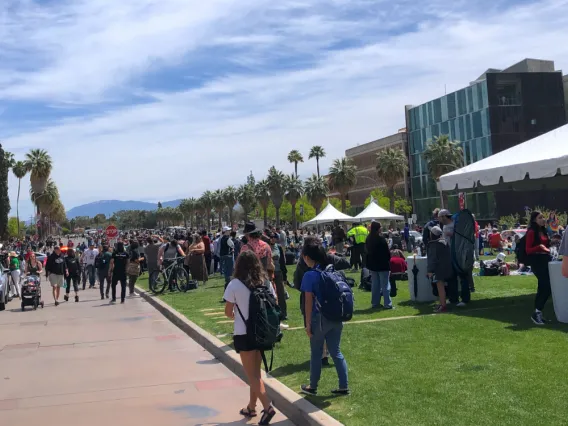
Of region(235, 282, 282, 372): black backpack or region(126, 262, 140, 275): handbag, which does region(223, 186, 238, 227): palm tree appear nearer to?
region(126, 262, 140, 275): handbag

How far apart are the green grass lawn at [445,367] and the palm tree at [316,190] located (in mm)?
79318

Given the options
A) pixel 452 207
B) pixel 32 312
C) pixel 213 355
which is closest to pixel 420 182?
pixel 452 207

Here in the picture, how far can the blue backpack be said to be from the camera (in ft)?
20.1

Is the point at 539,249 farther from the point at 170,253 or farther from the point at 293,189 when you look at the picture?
the point at 293,189

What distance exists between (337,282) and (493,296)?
304 inches

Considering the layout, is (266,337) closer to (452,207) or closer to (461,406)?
(461,406)

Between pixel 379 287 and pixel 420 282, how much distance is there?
1.01 m

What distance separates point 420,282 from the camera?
1273 centimetres

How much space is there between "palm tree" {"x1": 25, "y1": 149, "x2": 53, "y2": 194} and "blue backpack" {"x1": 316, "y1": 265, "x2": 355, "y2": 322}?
269 ft

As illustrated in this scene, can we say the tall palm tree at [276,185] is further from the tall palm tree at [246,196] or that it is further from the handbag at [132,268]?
the handbag at [132,268]

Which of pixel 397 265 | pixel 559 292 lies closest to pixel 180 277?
Result: pixel 397 265

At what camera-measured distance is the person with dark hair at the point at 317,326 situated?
20.4ft

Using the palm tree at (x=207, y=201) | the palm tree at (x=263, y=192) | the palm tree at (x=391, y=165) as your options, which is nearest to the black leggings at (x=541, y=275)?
the palm tree at (x=391, y=165)

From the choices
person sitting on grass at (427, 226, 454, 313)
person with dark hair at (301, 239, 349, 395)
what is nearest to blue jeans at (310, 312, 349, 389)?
person with dark hair at (301, 239, 349, 395)
